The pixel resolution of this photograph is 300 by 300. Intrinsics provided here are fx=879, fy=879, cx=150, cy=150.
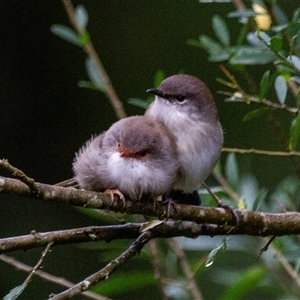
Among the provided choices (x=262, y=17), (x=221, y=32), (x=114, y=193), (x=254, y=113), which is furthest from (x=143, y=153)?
(x=262, y=17)

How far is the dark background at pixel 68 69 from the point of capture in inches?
280

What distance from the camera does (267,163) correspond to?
21.6 ft

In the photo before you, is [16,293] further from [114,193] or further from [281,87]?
[281,87]

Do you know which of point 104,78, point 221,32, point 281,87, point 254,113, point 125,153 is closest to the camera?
A: point 125,153

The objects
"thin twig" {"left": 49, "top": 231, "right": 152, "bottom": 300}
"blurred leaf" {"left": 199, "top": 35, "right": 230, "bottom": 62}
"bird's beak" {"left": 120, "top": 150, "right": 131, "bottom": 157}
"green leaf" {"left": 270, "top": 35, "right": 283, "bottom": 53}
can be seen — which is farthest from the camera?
"blurred leaf" {"left": 199, "top": 35, "right": 230, "bottom": 62}

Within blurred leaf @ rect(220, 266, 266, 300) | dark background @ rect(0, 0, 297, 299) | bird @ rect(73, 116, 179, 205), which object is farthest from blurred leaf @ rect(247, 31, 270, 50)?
dark background @ rect(0, 0, 297, 299)

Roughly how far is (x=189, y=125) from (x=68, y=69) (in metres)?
3.81

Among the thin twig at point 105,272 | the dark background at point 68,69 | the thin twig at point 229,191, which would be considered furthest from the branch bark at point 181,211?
the dark background at point 68,69

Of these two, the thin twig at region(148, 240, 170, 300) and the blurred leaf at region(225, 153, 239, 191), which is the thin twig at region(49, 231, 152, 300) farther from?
the blurred leaf at region(225, 153, 239, 191)

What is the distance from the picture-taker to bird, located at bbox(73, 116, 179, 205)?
313cm

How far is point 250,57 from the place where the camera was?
3.52 meters

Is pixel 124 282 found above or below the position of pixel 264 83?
below

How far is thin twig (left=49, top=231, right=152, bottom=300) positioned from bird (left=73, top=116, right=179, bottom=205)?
6.4 inches

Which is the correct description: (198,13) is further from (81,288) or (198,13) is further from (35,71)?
(81,288)
